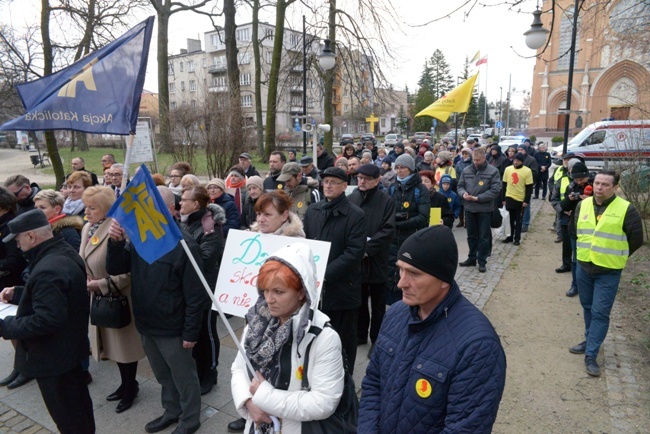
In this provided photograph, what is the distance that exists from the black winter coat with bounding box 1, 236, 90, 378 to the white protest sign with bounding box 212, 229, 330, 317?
1.13m

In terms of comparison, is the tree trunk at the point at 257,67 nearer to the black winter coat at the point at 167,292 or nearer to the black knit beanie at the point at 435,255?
the black winter coat at the point at 167,292

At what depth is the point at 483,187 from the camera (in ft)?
26.1

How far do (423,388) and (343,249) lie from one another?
211 cm

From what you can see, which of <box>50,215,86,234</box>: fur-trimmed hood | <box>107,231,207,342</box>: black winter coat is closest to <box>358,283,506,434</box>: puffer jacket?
<box>107,231,207,342</box>: black winter coat

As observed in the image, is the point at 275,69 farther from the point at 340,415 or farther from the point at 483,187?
the point at 340,415

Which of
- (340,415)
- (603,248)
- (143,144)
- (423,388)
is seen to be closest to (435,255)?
(423,388)

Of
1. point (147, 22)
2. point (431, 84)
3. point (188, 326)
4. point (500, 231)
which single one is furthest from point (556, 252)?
point (431, 84)

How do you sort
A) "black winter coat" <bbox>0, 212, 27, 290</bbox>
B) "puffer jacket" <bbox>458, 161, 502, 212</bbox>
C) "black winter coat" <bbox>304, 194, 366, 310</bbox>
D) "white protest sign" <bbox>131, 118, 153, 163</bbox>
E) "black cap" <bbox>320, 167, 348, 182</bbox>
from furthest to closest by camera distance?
1. "white protest sign" <bbox>131, 118, 153, 163</bbox>
2. "puffer jacket" <bbox>458, 161, 502, 212</bbox>
3. "black winter coat" <bbox>0, 212, 27, 290</bbox>
4. "black cap" <bbox>320, 167, 348, 182</bbox>
5. "black winter coat" <bbox>304, 194, 366, 310</bbox>

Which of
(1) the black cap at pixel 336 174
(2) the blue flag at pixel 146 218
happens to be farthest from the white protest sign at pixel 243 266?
(2) the blue flag at pixel 146 218

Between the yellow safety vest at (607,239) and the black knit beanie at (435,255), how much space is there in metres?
3.38

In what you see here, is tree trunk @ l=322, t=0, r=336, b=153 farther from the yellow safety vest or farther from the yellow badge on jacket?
the yellow badge on jacket

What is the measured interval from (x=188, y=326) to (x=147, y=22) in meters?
2.25

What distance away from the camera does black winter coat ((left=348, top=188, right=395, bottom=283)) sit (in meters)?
4.64

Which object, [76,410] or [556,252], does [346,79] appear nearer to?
[556,252]
